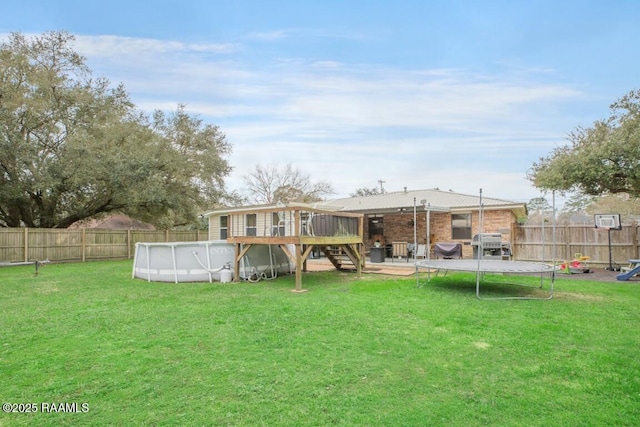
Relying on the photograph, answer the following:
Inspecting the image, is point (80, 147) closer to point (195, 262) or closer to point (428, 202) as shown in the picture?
point (195, 262)

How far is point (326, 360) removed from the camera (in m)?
3.59

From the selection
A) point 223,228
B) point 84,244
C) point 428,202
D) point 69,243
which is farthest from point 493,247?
point 69,243

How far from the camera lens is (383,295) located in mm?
7016

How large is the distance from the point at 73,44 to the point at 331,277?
1608 cm

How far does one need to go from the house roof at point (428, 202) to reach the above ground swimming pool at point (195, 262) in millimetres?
6587

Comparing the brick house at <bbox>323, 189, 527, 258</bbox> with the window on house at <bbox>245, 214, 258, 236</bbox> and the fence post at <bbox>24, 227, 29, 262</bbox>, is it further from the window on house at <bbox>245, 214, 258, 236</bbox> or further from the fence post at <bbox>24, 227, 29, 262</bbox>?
the fence post at <bbox>24, 227, 29, 262</bbox>

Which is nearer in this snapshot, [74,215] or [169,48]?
[169,48]

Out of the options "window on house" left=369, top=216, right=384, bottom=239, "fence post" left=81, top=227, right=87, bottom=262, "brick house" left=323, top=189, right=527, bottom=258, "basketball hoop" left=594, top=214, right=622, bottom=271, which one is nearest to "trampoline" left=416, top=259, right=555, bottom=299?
"brick house" left=323, top=189, right=527, bottom=258

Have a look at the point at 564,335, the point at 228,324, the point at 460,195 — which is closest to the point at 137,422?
the point at 228,324

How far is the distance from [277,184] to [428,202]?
66.1 ft

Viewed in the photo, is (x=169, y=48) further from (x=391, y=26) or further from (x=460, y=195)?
(x=460, y=195)

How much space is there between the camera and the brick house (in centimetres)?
1363

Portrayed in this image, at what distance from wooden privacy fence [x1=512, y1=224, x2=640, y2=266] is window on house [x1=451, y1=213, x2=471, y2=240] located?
166 centimetres

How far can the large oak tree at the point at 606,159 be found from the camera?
1027 centimetres
